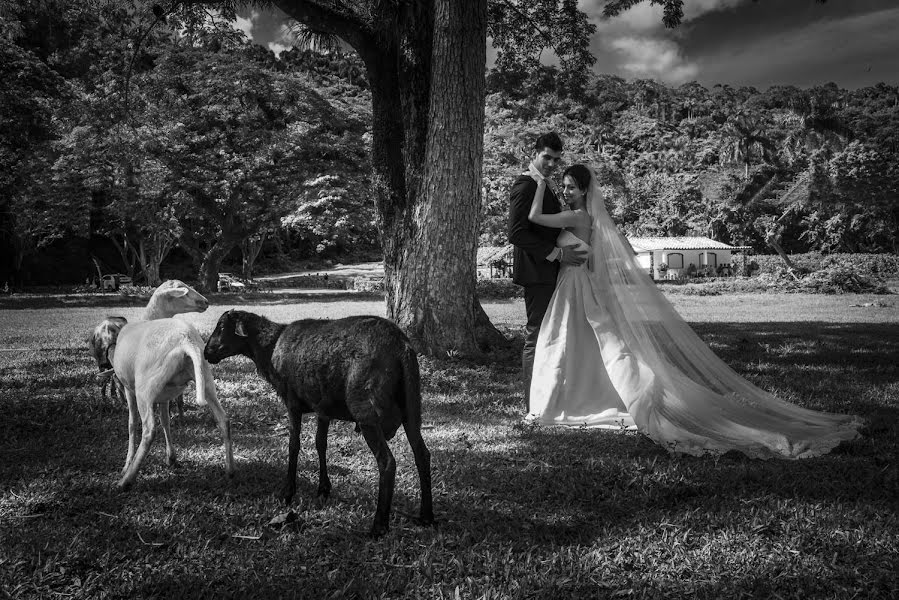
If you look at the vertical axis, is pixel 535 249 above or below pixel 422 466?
above

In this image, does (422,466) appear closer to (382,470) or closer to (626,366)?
(382,470)

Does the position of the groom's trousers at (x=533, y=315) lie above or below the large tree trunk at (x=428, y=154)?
below

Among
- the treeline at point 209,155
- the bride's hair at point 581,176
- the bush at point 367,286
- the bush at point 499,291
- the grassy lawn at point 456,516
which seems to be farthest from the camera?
the bush at point 367,286

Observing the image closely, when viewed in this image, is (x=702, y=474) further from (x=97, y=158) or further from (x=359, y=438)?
(x=97, y=158)

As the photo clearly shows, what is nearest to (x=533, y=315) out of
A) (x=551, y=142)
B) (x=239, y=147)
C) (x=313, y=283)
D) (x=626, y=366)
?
(x=626, y=366)

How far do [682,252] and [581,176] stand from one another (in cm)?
4989

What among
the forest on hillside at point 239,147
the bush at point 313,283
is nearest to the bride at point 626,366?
the forest on hillside at point 239,147

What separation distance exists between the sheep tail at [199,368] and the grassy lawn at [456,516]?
0.68 meters

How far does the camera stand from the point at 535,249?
5.85 meters

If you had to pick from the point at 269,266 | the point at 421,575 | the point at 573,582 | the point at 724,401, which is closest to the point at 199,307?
the point at 421,575

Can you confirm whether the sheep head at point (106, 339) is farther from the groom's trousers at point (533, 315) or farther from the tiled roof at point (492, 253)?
the tiled roof at point (492, 253)

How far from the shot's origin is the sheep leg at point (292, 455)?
3604 mm

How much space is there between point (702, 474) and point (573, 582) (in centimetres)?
177

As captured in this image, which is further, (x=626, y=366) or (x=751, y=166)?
(x=751, y=166)
